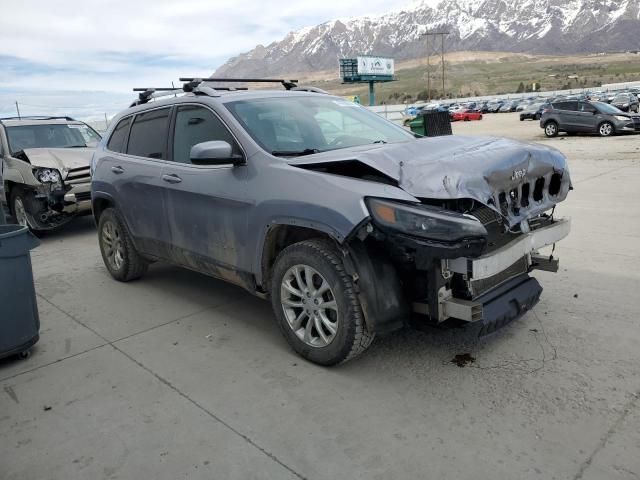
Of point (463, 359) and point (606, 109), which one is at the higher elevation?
point (606, 109)

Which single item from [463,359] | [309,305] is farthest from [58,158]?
[463,359]

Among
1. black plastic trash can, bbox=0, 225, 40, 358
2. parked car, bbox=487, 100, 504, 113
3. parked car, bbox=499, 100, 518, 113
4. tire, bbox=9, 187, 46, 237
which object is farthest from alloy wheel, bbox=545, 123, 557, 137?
parked car, bbox=487, 100, 504, 113

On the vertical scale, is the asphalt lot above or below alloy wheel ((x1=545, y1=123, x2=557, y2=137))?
below

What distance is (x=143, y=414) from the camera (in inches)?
131

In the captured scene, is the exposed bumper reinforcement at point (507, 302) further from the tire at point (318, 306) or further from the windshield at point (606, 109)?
the windshield at point (606, 109)

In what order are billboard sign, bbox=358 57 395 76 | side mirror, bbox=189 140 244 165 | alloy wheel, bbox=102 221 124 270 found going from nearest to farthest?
side mirror, bbox=189 140 244 165, alloy wheel, bbox=102 221 124 270, billboard sign, bbox=358 57 395 76

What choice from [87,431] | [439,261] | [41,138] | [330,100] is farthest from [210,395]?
[41,138]

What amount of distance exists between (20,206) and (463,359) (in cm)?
782

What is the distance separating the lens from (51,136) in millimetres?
9844

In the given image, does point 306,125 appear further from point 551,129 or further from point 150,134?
point 551,129

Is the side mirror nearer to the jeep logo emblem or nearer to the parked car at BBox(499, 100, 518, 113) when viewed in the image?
the jeep logo emblem

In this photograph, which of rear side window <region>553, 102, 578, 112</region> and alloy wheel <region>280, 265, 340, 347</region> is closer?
alloy wheel <region>280, 265, 340, 347</region>

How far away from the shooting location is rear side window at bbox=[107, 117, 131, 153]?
18.6 feet

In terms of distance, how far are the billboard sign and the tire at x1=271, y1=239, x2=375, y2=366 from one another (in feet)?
289
